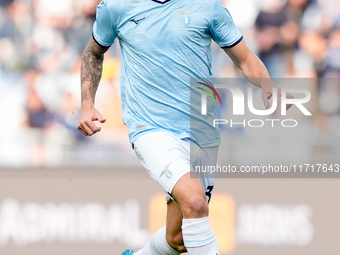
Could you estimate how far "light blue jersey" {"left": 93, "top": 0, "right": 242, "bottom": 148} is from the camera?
373cm

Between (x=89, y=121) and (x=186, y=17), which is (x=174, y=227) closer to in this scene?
(x=89, y=121)

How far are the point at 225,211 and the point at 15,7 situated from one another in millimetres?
3454

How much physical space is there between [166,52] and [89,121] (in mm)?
658

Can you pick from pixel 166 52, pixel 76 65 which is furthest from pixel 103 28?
pixel 76 65

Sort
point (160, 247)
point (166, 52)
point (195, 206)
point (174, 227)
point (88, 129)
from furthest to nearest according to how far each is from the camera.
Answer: point (160, 247), point (174, 227), point (166, 52), point (88, 129), point (195, 206)

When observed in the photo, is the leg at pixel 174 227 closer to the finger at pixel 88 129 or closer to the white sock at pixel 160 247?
the white sock at pixel 160 247

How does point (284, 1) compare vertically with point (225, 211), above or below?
above

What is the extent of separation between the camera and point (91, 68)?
4.12 meters

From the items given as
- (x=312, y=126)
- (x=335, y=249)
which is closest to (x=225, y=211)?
(x=335, y=249)

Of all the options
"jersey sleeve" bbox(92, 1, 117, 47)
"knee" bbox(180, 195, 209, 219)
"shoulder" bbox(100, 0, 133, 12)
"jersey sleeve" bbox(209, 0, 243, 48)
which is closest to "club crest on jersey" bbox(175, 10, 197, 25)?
→ "jersey sleeve" bbox(209, 0, 243, 48)

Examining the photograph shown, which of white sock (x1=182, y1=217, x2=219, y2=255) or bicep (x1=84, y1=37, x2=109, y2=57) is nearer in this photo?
white sock (x1=182, y1=217, x2=219, y2=255)

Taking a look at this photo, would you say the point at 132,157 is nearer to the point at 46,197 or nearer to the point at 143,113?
the point at 46,197

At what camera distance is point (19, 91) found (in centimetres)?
686

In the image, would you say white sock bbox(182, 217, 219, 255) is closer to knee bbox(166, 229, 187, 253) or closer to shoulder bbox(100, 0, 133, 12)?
knee bbox(166, 229, 187, 253)
